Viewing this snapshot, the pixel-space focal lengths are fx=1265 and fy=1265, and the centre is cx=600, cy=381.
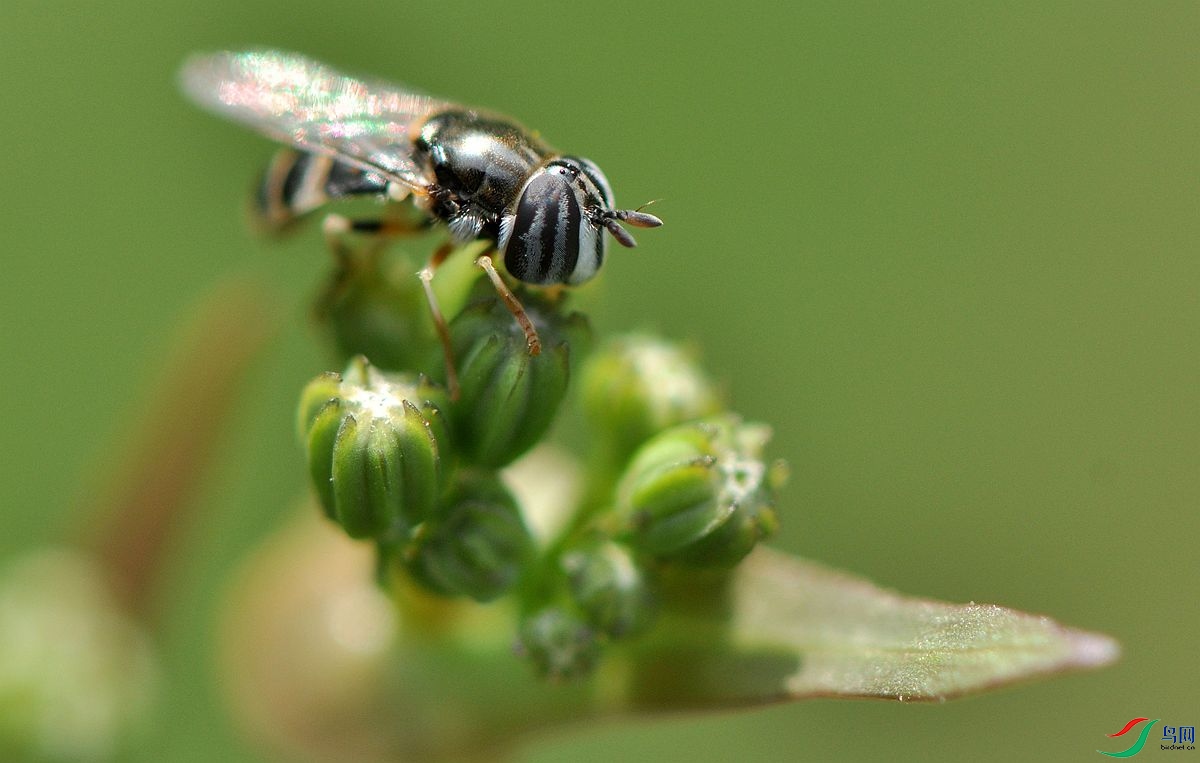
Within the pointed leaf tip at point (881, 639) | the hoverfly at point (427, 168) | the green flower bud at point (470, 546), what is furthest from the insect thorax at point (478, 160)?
the pointed leaf tip at point (881, 639)

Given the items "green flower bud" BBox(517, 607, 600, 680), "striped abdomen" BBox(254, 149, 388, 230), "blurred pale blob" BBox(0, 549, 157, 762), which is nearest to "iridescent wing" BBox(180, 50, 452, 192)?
"striped abdomen" BBox(254, 149, 388, 230)

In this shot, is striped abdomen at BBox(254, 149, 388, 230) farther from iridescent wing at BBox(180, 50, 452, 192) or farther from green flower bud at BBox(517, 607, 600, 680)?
green flower bud at BBox(517, 607, 600, 680)

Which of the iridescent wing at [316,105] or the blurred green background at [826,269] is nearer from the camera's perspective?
the iridescent wing at [316,105]

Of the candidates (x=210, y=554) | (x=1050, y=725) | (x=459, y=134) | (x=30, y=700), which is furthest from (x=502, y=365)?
(x=1050, y=725)

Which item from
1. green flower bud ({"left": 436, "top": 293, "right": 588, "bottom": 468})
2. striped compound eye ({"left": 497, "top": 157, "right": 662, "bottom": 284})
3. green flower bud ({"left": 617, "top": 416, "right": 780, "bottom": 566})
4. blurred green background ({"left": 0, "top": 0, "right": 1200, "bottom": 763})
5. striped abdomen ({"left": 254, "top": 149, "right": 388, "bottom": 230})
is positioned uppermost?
blurred green background ({"left": 0, "top": 0, "right": 1200, "bottom": 763})

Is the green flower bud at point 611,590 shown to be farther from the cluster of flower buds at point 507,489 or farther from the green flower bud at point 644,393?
the green flower bud at point 644,393

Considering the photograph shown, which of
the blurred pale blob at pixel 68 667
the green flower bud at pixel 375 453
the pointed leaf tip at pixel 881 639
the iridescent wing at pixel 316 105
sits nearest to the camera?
the pointed leaf tip at pixel 881 639

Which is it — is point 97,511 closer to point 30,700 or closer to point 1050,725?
point 30,700
